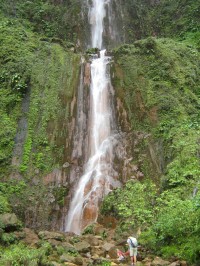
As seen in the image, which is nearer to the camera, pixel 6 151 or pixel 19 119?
pixel 6 151

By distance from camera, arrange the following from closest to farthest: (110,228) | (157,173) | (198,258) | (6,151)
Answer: (198,258) → (110,228) → (157,173) → (6,151)

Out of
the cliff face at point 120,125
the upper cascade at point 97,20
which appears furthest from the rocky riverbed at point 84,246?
the upper cascade at point 97,20

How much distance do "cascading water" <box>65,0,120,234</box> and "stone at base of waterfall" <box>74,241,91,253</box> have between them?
10.6 ft

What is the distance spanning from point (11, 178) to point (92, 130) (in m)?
4.90

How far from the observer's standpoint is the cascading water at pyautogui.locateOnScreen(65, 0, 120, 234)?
15063 mm

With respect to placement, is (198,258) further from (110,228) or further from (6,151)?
(6,151)

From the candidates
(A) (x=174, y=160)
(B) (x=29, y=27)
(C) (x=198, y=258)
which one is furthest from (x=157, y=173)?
(B) (x=29, y=27)

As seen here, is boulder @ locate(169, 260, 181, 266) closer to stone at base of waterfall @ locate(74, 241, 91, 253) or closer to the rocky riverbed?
the rocky riverbed

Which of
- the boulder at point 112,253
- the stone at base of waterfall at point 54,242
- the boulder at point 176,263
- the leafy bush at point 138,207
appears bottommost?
the boulder at point 176,263

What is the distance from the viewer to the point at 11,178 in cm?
1627

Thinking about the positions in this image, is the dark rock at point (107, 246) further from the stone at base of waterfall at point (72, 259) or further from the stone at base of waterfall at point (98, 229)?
the stone at base of waterfall at point (98, 229)

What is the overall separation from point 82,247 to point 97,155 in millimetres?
6817

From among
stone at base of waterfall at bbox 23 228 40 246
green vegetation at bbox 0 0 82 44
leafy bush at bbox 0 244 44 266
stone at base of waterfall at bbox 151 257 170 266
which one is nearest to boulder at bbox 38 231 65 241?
stone at base of waterfall at bbox 23 228 40 246

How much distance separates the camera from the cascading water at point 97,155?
49.4 feet
